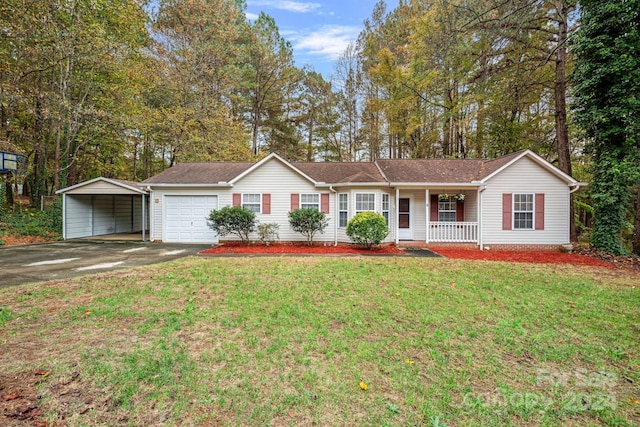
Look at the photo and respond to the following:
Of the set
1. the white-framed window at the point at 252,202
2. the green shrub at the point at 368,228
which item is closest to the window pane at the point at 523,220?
the green shrub at the point at 368,228

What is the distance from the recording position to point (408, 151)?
71.9 ft

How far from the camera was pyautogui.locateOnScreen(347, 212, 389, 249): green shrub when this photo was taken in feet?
35.9

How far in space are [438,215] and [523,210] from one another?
3.30m

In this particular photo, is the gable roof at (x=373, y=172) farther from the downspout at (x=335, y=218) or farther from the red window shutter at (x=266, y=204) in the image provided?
the red window shutter at (x=266, y=204)

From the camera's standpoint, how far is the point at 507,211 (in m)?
11.9

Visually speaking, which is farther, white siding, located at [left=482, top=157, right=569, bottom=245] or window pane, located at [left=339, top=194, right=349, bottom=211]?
window pane, located at [left=339, top=194, right=349, bottom=211]

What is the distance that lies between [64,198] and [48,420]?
15105 millimetres

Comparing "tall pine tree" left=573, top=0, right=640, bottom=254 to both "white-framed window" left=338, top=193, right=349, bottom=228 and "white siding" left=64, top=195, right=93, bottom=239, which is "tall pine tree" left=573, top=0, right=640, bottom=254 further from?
"white siding" left=64, top=195, right=93, bottom=239

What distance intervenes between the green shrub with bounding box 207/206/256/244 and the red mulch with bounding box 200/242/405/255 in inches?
28.8

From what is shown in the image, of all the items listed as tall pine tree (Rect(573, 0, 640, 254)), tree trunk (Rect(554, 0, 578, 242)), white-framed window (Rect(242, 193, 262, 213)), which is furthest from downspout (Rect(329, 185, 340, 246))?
tall pine tree (Rect(573, 0, 640, 254))

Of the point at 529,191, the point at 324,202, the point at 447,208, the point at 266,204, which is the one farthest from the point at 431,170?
the point at 266,204

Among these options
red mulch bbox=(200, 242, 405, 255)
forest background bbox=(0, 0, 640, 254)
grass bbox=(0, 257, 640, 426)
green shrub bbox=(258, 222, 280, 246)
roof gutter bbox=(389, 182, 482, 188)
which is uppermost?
forest background bbox=(0, 0, 640, 254)

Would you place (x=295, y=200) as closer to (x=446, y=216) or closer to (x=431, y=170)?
(x=431, y=170)

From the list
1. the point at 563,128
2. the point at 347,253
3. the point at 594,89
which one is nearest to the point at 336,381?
the point at 347,253
